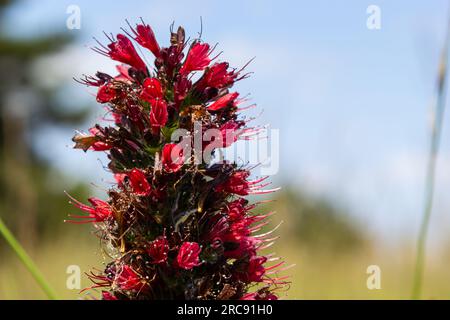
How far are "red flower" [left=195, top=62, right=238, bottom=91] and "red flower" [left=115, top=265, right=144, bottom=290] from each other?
3.12 ft

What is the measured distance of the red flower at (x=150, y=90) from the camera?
300 centimetres

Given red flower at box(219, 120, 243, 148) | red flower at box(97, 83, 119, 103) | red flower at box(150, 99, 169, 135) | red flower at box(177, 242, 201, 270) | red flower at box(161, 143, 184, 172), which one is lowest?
red flower at box(177, 242, 201, 270)

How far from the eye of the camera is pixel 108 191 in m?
3.07

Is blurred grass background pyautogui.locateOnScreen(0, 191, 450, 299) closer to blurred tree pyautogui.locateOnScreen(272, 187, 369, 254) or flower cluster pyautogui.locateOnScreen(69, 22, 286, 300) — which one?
blurred tree pyautogui.locateOnScreen(272, 187, 369, 254)

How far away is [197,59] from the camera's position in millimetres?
3217

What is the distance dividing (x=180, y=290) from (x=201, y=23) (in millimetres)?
1398

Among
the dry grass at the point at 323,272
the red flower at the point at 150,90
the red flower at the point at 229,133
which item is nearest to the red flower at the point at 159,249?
the red flower at the point at 229,133

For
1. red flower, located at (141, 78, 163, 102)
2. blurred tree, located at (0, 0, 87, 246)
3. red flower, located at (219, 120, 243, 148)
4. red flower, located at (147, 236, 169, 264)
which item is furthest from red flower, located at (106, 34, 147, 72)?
blurred tree, located at (0, 0, 87, 246)

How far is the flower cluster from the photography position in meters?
2.93

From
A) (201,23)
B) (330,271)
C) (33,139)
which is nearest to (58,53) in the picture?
(33,139)

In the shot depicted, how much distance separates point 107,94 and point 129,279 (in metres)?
0.90

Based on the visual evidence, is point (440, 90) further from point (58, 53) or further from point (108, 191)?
point (58, 53)

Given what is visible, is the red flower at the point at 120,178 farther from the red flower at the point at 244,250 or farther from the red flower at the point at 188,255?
the red flower at the point at 244,250
